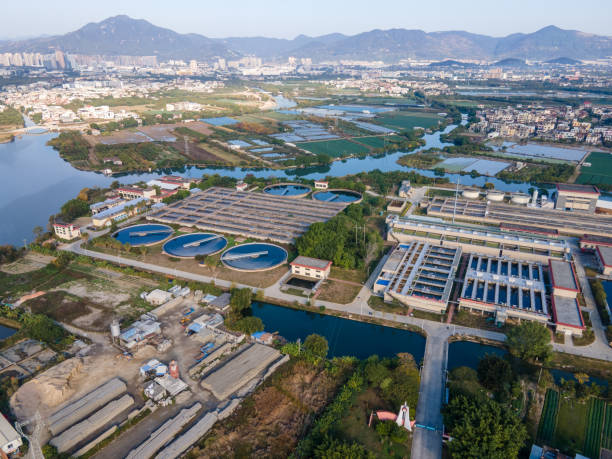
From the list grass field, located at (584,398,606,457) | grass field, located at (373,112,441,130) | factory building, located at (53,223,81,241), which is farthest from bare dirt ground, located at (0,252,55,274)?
grass field, located at (373,112,441,130)

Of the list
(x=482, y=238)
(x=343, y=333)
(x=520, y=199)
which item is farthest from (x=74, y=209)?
(x=520, y=199)

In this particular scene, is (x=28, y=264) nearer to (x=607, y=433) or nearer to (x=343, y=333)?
(x=343, y=333)

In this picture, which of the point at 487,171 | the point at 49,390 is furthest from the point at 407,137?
the point at 49,390

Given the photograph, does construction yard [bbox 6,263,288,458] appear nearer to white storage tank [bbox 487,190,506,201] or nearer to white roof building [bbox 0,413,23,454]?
white roof building [bbox 0,413,23,454]

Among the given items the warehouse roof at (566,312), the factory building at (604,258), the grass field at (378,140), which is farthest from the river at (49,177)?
the warehouse roof at (566,312)

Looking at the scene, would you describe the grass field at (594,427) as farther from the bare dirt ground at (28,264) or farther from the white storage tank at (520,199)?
the bare dirt ground at (28,264)

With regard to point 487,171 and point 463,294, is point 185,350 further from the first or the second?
point 487,171
